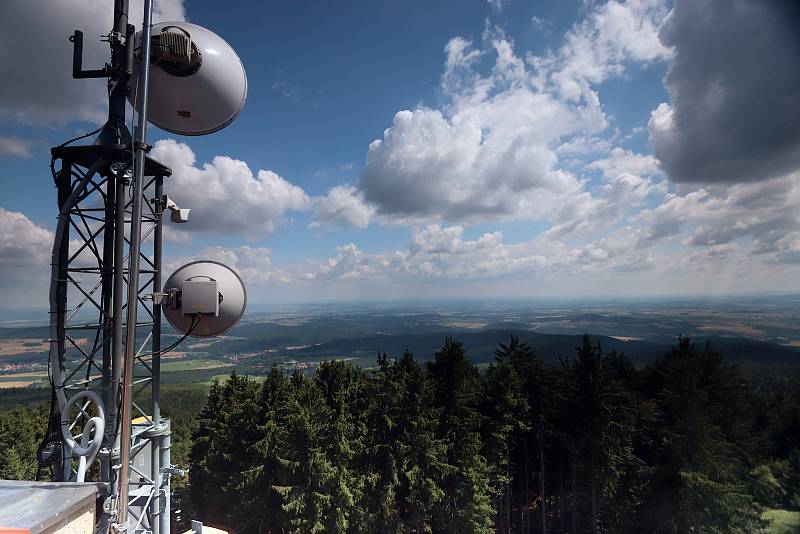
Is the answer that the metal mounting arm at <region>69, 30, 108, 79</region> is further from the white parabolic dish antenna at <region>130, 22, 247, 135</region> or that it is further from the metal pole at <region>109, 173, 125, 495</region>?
the metal pole at <region>109, 173, 125, 495</region>

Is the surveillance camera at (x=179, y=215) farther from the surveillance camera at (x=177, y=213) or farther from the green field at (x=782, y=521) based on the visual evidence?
the green field at (x=782, y=521)

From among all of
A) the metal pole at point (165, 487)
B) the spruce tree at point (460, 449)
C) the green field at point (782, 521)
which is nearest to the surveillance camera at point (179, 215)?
the metal pole at point (165, 487)

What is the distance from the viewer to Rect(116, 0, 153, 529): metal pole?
5.48 m

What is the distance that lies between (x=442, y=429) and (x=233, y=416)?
988 centimetres

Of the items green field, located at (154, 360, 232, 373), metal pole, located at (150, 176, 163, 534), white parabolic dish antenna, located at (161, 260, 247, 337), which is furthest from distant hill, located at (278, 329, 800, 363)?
white parabolic dish antenna, located at (161, 260, 247, 337)

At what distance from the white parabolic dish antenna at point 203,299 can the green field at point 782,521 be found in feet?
51.8

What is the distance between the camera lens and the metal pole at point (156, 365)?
6.43 metres

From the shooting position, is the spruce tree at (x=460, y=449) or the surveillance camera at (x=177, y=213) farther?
the spruce tree at (x=460, y=449)

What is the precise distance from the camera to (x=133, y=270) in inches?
224

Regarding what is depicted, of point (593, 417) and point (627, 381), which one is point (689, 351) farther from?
point (593, 417)

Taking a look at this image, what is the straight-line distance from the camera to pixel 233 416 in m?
17.6

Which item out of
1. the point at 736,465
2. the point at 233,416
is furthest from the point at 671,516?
the point at 233,416

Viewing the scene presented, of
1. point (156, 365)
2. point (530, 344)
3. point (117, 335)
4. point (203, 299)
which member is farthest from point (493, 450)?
point (530, 344)

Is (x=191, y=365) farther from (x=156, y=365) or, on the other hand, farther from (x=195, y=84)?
(x=195, y=84)
